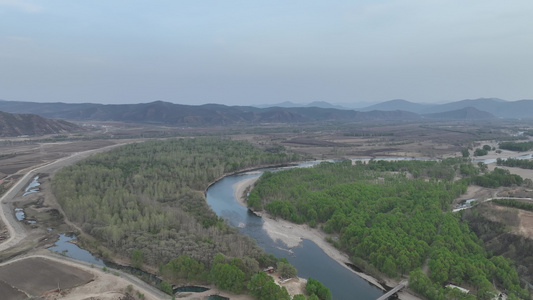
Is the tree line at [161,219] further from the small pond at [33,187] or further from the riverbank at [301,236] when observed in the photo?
the riverbank at [301,236]

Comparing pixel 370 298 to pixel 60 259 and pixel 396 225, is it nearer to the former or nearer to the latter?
pixel 396 225

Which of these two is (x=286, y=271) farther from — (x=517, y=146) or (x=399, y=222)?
(x=517, y=146)

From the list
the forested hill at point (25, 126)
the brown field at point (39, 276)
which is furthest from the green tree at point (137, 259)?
the forested hill at point (25, 126)

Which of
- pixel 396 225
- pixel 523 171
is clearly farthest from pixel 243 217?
pixel 523 171

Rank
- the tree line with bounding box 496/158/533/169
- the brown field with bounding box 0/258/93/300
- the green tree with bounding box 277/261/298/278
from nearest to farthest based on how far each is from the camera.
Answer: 1. the brown field with bounding box 0/258/93/300
2. the green tree with bounding box 277/261/298/278
3. the tree line with bounding box 496/158/533/169

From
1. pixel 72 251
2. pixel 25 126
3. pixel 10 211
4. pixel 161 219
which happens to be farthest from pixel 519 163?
pixel 25 126

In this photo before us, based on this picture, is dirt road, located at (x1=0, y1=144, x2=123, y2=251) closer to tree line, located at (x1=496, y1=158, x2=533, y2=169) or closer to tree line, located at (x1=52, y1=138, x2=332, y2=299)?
tree line, located at (x1=52, y1=138, x2=332, y2=299)

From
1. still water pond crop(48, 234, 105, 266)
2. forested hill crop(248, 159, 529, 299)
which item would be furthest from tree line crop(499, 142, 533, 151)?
still water pond crop(48, 234, 105, 266)
